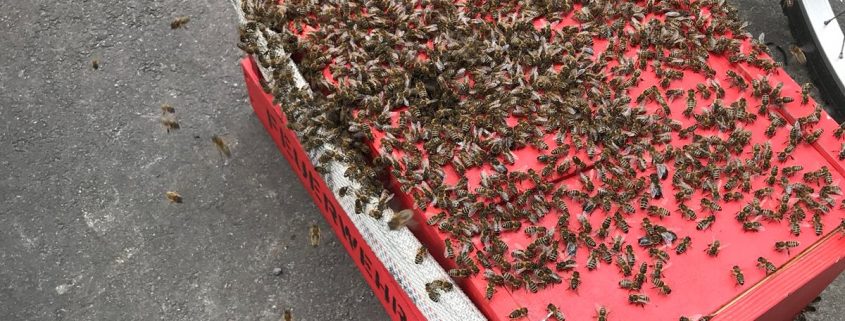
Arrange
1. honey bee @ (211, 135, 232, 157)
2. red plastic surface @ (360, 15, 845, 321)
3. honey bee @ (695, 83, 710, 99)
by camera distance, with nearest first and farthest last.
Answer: red plastic surface @ (360, 15, 845, 321) → honey bee @ (695, 83, 710, 99) → honey bee @ (211, 135, 232, 157)

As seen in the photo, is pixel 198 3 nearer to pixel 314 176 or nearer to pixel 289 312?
pixel 314 176

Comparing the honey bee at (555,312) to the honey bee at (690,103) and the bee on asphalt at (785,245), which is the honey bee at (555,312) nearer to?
the bee on asphalt at (785,245)

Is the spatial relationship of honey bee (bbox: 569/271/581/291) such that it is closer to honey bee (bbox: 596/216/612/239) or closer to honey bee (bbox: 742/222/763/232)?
honey bee (bbox: 596/216/612/239)

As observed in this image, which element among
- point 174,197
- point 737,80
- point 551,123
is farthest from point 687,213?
point 174,197

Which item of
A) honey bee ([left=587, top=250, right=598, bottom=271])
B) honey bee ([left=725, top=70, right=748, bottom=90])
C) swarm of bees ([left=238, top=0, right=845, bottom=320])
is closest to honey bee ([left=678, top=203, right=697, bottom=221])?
swarm of bees ([left=238, top=0, right=845, bottom=320])

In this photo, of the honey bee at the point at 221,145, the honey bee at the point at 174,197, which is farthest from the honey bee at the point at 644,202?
the honey bee at the point at 174,197

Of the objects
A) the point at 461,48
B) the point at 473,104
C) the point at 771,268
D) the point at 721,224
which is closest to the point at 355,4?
the point at 461,48
